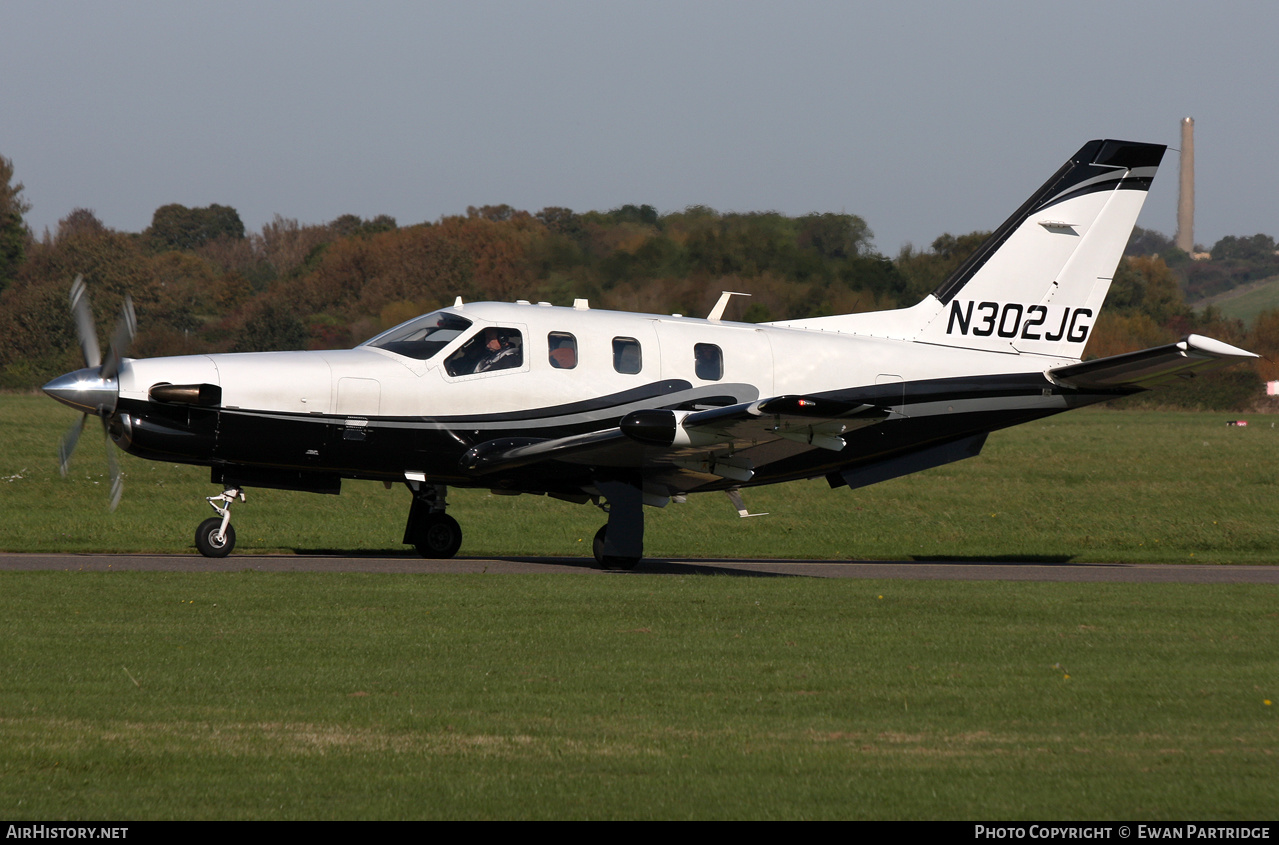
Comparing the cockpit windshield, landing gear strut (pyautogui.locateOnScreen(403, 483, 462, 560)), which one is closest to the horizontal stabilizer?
the cockpit windshield

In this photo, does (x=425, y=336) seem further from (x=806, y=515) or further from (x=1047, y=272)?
(x=806, y=515)

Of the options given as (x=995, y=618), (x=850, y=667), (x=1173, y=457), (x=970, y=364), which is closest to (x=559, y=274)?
(x=970, y=364)

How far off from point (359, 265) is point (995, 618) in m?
28.8

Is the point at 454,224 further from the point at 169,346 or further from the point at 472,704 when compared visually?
the point at 472,704

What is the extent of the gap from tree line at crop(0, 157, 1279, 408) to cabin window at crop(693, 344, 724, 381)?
1113 centimetres

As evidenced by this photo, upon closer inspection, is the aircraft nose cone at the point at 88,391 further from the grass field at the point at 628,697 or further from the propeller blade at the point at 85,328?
the grass field at the point at 628,697

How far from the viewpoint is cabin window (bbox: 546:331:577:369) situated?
53.1 feet

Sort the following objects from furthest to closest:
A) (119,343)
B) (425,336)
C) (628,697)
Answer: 1. (425,336)
2. (119,343)
3. (628,697)

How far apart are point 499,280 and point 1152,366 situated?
18940 mm

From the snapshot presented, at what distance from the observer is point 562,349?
16250 mm

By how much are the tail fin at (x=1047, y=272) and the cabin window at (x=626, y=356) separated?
9.23 ft

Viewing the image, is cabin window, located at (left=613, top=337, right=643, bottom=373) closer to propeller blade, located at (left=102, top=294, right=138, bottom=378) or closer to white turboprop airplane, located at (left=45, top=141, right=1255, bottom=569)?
white turboprop airplane, located at (left=45, top=141, right=1255, bottom=569)

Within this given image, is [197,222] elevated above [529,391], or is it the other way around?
[197,222]

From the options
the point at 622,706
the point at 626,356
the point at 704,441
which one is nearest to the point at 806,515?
the point at 626,356
